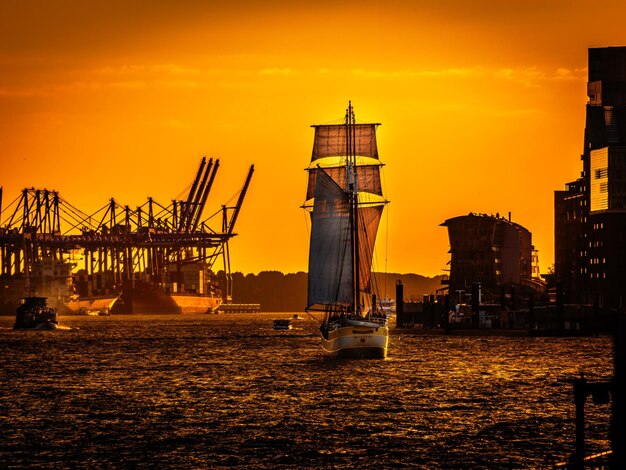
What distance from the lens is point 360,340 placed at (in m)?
113

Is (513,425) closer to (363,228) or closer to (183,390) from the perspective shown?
(183,390)

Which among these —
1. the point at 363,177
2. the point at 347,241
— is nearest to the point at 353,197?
the point at 347,241

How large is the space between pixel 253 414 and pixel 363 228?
5984 cm

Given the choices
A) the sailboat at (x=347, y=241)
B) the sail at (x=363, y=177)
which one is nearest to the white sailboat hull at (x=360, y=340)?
the sailboat at (x=347, y=241)

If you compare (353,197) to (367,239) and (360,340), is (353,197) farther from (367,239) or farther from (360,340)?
(360,340)

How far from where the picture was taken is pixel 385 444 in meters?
59.2

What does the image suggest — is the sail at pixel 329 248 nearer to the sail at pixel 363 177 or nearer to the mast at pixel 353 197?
the mast at pixel 353 197

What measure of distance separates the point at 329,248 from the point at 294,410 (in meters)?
51.1

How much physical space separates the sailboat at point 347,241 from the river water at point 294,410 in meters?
2.57

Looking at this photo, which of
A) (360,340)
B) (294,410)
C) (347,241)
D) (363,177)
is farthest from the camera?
(363,177)

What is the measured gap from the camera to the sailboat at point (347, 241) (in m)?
114

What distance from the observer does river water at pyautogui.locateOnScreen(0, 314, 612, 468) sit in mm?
56000

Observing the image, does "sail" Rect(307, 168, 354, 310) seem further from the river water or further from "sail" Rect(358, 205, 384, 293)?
the river water

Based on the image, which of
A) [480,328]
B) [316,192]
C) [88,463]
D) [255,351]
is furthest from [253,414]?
[480,328]
